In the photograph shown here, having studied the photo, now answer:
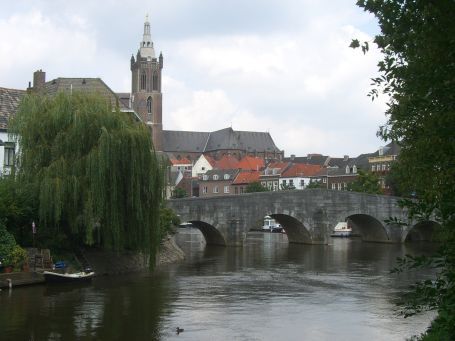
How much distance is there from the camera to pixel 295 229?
195 feet

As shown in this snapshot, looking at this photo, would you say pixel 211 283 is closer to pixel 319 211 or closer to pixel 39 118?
pixel 39 118

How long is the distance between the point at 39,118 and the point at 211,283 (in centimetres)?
1074

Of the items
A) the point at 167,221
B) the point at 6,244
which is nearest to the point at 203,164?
the point at 167,221

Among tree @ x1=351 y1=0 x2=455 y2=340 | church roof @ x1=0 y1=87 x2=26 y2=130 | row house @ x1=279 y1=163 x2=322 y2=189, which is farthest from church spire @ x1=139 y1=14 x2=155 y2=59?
tree @ x1=351 y1=0 x2=455 y2=340

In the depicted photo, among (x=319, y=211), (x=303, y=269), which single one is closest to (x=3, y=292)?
(x=303, y=269)

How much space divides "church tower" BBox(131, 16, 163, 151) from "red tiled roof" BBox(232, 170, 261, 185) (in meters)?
16.9

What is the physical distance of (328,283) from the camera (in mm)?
30438

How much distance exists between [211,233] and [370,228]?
54.5ft

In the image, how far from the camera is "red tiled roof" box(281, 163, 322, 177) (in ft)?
333

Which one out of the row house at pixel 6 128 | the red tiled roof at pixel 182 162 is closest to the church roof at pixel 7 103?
the row house at pixel 6 128

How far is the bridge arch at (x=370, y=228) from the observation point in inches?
2350

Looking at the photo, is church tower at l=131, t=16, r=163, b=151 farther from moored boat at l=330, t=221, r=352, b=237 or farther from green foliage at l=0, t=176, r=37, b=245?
green foliage at l=0, t=176, r=37, b=245

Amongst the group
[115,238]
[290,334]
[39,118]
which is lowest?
[290,334]

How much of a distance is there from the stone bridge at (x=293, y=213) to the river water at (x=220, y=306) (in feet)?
48.7
